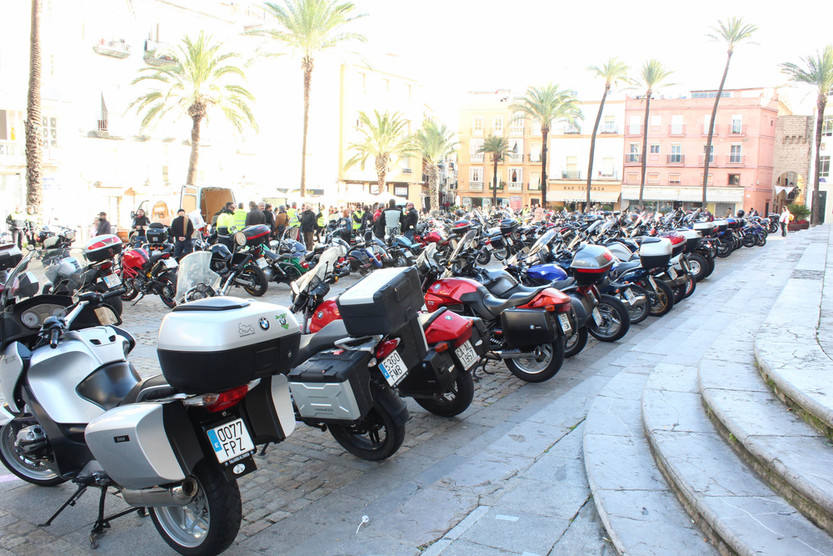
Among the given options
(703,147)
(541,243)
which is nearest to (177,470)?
(541,243)

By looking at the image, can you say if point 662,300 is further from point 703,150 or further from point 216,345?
point 703,150

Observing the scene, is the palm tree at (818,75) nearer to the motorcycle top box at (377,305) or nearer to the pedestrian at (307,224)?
the pedestrian at (307,224)

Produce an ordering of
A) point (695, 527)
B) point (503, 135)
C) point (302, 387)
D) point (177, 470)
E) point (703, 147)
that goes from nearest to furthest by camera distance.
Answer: point (177, 470), point (695, 527), point (302, 387), point (703, 147), point (503, 135)

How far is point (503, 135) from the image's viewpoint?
6612 centimetres

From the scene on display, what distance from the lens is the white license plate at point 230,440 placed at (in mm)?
2949

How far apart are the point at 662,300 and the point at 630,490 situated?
6205 mm

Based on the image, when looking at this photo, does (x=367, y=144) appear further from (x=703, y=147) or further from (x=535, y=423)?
(x=535, y=423)

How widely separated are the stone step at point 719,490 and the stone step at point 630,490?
0.07 metres

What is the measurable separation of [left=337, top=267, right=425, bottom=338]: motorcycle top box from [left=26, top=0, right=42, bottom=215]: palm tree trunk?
17.5 m

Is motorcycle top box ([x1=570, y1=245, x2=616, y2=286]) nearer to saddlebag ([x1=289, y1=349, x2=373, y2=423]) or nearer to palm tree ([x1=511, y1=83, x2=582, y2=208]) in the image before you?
saddlebag ([x1=289, y1=349, x2=373, y2=423])

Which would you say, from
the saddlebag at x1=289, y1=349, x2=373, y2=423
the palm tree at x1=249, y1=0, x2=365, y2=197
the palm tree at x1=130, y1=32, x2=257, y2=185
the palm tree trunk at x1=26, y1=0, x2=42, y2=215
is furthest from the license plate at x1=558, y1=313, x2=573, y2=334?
the palm tree at x1=249, y1=0, x2=365, y2=197

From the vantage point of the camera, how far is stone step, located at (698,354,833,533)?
2969 mm

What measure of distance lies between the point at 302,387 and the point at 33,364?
1.44m

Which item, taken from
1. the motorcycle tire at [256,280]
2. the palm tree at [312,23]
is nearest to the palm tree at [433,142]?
the palm tree at [312,23]
